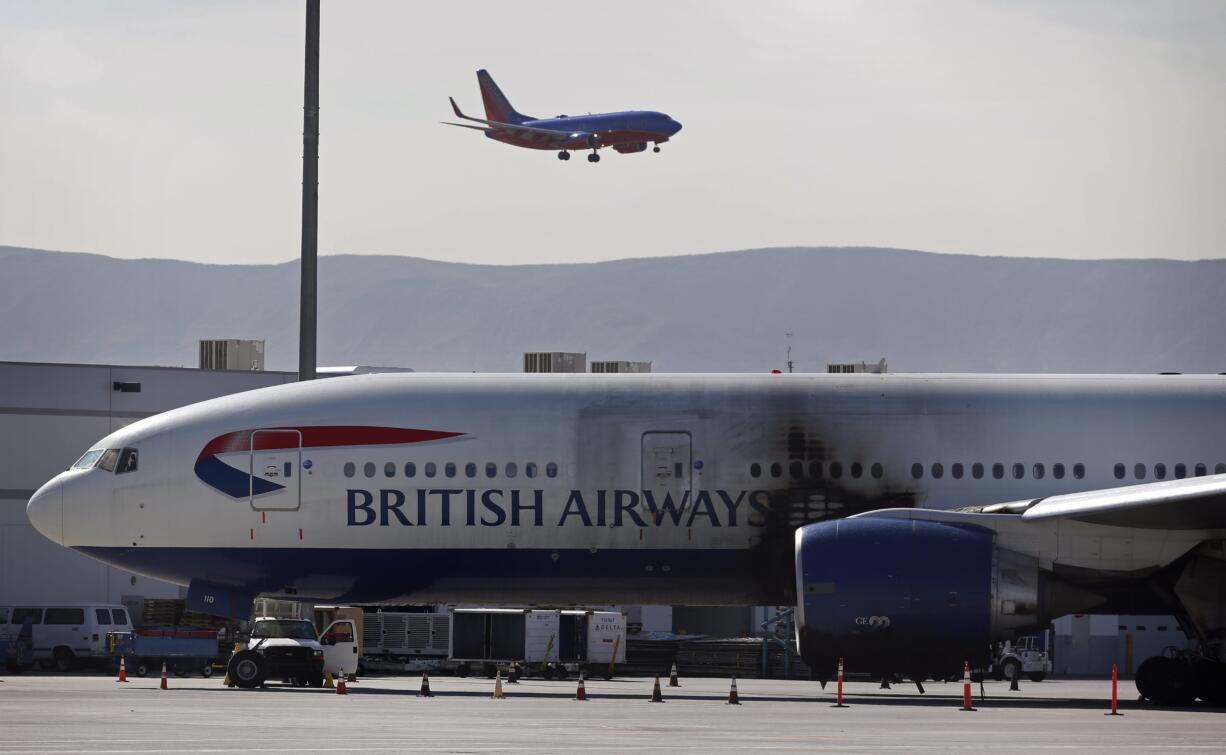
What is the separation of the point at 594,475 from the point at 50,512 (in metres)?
9.38

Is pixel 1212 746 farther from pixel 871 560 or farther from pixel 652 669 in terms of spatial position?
pixel 652 669

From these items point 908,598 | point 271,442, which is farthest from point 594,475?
point 908,598

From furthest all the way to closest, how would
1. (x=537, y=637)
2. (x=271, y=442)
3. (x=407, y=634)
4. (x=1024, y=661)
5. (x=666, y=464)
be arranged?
(x=1024, y=661)
(x=537, y=637)
(x=407, y=634)
(x=271, y=442)
(x=666, y=464)

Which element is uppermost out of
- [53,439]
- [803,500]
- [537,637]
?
[53,439]

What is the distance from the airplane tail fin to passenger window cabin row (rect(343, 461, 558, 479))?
2951 inches

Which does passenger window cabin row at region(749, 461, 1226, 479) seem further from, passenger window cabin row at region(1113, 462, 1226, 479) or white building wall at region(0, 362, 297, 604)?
white building wall at region(0, 362, 297, 604)

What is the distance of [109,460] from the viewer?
107 feet

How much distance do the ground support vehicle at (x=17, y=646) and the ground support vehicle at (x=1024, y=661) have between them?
80.4 ft

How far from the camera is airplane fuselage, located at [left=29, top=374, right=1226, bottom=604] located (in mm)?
31219

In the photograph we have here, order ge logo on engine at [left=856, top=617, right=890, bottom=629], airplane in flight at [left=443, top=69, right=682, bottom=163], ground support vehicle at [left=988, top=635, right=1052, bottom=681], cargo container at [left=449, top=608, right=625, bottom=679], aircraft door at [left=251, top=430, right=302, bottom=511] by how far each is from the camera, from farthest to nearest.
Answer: airplane in flight at [left=443, top=69, right=682, bottom=163] → cargo container at [left=449, top=608, right=625, bottom=679] → ground support vehicle at [left=988, top=635, right=1052, bottom=681] → aircraft door at [left=251, top=430, right=302, bottom=511] → ge logo on engine at [left=856, top=617, right=890, bottom=629]

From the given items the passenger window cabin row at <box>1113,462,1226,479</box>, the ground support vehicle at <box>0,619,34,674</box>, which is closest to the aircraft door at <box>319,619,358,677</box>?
the ground support vehicle at <box>0,619,34,674</box>

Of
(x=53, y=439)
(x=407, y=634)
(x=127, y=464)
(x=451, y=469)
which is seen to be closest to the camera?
(x=451, y=469)

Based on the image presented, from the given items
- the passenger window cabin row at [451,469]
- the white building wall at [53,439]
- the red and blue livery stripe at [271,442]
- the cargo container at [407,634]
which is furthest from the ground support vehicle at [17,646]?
the passenger window cabin row at [451,469]

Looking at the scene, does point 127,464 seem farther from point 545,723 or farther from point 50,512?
point 545,723
